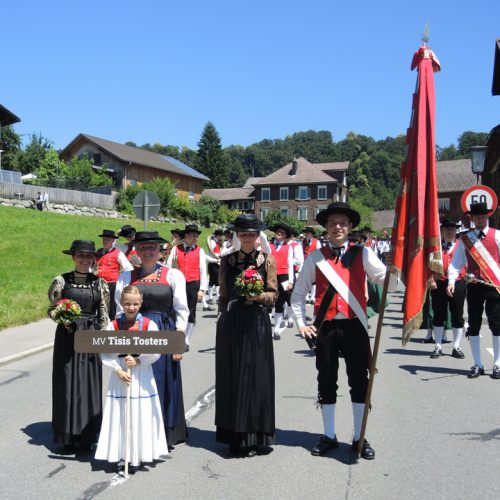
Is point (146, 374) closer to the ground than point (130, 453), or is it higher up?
higher up

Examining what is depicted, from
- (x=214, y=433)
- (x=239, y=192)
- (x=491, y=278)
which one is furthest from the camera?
(x=239, y=192)

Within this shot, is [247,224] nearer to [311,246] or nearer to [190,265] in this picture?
[190,265]

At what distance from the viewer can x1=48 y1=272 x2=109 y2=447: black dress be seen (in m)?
5.50

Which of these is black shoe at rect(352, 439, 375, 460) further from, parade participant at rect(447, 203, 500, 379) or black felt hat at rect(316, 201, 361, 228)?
parade participant at rect(447, 203, 500, 379)

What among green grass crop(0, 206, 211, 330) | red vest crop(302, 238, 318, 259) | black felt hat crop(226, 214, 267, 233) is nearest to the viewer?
black felt hat crop(226, 214, 267, 233)

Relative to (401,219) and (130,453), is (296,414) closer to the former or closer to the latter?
(130,453)

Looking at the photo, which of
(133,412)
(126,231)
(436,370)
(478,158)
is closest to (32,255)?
(126,231)

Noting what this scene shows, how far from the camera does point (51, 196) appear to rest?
42156 mm

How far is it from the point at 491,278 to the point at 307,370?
290 centimetres

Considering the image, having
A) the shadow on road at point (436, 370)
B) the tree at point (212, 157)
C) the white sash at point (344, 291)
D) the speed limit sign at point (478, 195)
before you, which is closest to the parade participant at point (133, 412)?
the white sash at point (344, 291)

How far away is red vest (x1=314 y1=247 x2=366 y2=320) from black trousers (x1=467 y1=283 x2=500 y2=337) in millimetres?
3741

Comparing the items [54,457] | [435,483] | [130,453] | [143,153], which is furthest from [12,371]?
[143,153]

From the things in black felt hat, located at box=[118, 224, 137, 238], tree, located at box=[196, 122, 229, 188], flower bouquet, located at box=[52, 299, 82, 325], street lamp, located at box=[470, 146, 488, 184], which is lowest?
flower bouquet, located at box=[52, 299, 82, 325]

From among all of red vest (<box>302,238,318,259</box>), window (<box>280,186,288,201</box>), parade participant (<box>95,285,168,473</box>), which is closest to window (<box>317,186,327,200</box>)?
window (<box>280,186,288,201</box>)
